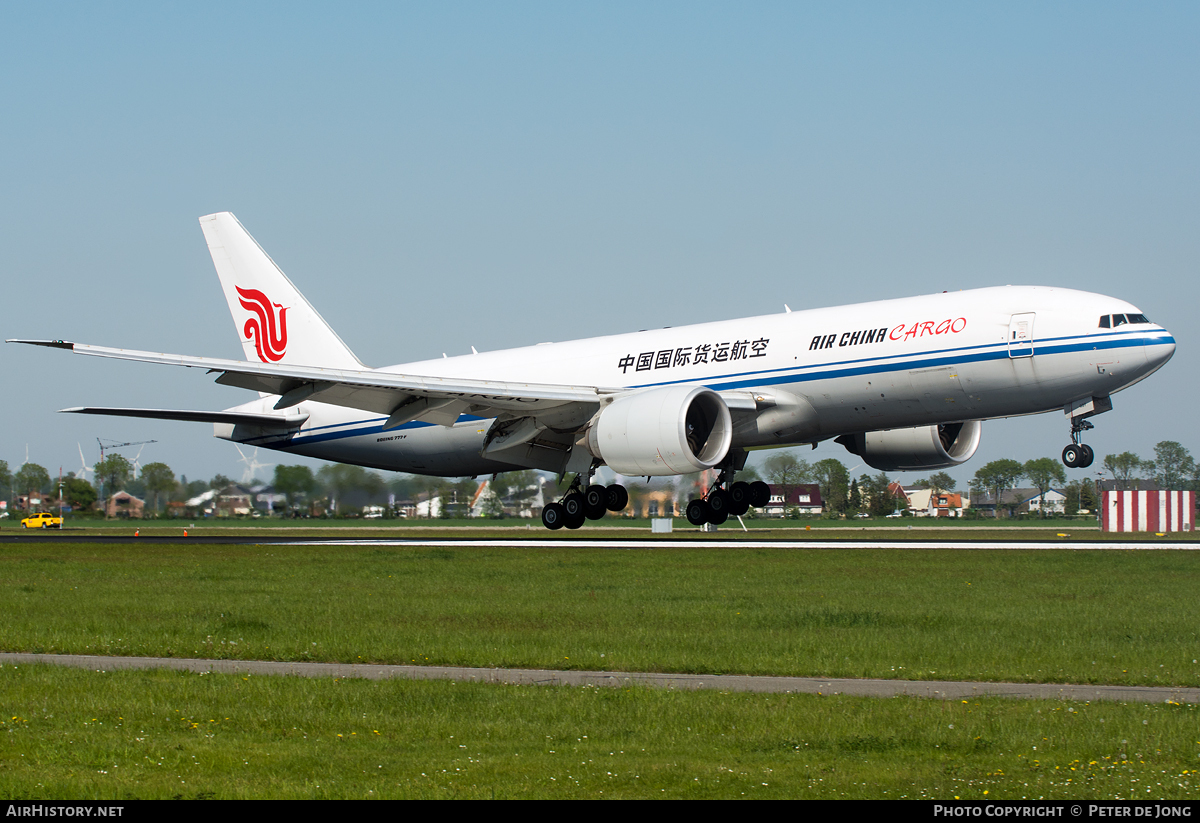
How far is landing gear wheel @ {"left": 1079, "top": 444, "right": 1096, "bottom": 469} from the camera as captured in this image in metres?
30.9

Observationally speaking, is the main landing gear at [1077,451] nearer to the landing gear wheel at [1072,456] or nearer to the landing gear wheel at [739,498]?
the landing gear wheel at [1072,456]

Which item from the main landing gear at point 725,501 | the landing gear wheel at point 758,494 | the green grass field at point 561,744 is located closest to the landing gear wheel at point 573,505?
the main landing gear at point 725,501

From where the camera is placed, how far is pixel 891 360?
31656 mm

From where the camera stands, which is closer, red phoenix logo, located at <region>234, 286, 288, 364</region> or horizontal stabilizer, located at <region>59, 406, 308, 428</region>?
horizontal stabilizer, located at <region>59, 406, 308, 428</region>

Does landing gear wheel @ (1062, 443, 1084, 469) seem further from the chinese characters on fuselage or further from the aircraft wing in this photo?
the aircraft wing

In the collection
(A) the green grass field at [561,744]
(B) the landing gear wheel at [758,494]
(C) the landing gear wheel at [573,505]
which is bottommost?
(A) the green grass field at [561,744]

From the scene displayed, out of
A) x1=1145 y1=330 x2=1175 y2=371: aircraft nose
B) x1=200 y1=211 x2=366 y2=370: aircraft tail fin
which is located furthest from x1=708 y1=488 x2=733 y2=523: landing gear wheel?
x1=200 y1=211 x2=366 y2=370: aircraft tail fin

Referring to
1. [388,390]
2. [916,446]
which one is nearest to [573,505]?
[388,390]

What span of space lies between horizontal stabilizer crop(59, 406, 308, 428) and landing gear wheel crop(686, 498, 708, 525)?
14.4m

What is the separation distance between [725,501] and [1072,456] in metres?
10.6

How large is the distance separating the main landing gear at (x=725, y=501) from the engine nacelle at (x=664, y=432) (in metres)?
3.62

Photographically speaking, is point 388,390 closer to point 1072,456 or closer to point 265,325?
point 265,325

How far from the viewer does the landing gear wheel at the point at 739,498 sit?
37781 mm

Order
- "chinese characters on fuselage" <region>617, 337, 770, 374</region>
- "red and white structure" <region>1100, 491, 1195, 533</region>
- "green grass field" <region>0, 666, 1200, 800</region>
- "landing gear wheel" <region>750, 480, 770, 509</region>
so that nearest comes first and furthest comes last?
"green grass field" <region>0, 666, 1200, 800</region>, "chinese characters on fuselage" <region>617, 337, 770, 374</region>, "landing gear wheel" <region>750, 480, 770, 509</region>, "red and white structure" <region>1100, 491, 1195, 533</region>
